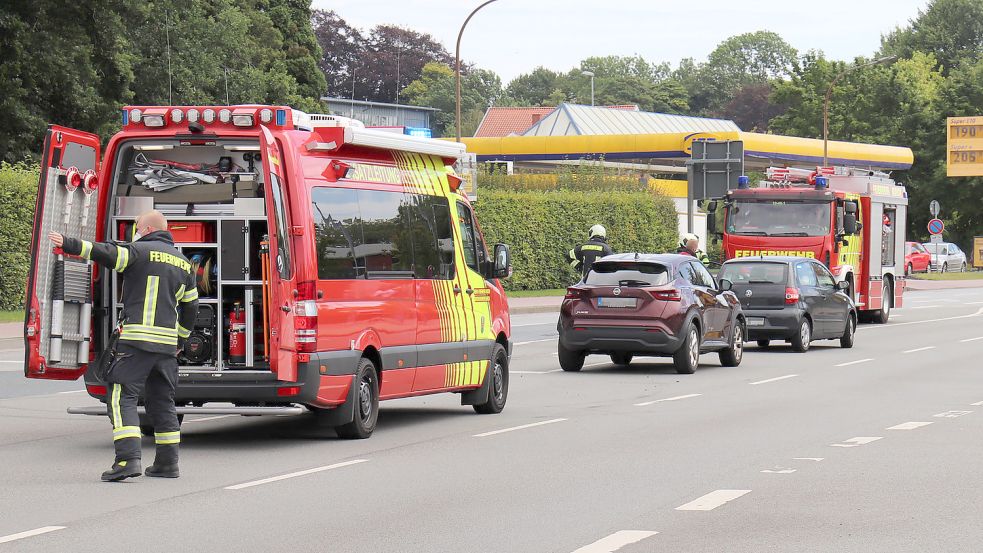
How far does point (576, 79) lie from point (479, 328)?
494 feet

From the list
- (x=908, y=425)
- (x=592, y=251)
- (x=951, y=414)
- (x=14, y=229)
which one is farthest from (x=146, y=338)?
(x=14, y=229)

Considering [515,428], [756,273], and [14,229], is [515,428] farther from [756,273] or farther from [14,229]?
[14,229]

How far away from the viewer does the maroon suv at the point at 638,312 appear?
65.9ft

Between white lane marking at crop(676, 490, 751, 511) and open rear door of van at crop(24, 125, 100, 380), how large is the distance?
5037 mm

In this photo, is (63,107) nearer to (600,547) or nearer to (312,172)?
(312,172)

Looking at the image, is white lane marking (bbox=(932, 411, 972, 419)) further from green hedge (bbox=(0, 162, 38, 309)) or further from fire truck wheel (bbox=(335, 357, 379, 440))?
green hedge (bbox=(0, 162, 38, 309))

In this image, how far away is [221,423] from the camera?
14.3m

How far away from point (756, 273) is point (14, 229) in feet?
46.1

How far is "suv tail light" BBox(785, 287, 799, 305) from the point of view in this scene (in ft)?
82.1

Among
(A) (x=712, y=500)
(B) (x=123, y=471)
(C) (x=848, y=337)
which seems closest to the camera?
(A) (x=712, y=500)

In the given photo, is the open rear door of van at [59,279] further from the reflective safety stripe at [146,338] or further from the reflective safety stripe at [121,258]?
the reflective safety stripe at [146,338]

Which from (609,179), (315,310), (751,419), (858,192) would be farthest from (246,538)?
(609,179)

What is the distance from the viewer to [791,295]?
25.1 meters

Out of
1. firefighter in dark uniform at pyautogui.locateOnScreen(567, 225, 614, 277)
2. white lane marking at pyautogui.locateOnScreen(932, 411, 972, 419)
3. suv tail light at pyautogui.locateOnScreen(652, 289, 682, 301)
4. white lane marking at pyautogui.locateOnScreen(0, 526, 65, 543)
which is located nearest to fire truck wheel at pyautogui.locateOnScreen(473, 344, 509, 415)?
white lane marking at pyautogui.locateOnScreen(932, 411, 972, 419)
